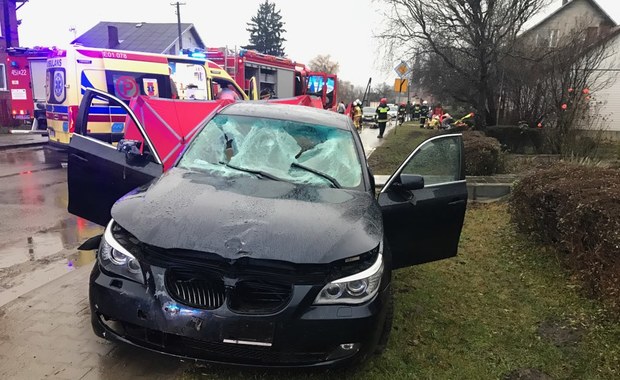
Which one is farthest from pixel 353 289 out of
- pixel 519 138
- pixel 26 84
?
pixel 26 84

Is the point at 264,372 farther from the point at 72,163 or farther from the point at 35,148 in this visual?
the point at 35,148

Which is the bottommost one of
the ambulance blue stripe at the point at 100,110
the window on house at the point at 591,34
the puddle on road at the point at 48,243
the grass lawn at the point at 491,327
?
the grass lawn at the point at 491,327

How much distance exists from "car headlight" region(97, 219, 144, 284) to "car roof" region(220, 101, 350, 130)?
1919mm

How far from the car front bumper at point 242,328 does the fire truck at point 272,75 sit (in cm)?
1363

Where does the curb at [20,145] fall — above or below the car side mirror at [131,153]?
below

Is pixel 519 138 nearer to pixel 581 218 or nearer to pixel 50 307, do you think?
pixel 581 218

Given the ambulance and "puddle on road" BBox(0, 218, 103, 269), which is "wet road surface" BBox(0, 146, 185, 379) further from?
the ambulance

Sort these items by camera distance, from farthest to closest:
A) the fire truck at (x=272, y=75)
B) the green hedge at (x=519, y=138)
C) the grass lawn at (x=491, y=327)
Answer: the fire truck at (x=272, y=75) < the green hedge at (x=519, y=138) < the grass lawn at (x=491, y=327)

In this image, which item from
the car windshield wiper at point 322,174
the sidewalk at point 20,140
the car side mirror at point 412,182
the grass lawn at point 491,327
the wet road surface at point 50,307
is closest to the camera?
the wet road surface at point 50,307

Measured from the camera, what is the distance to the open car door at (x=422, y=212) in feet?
12.9

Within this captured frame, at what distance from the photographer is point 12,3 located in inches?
912

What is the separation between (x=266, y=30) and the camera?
6412cm

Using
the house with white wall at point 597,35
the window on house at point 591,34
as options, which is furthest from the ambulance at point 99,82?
the house with white wall at point 597,35

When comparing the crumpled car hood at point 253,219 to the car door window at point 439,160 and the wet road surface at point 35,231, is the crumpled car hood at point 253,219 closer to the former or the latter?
the car door window at point 439,160
